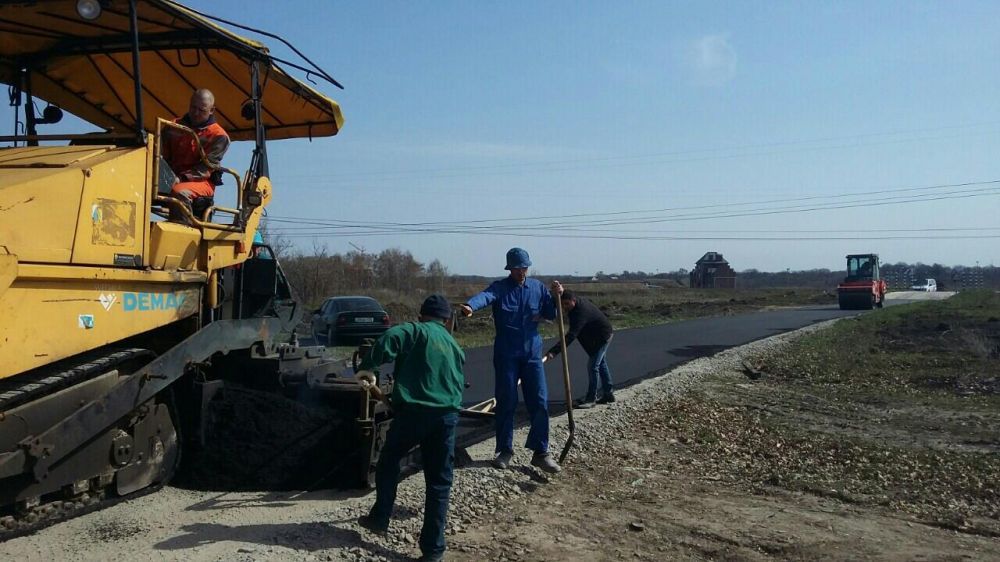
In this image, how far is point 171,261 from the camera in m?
5.29

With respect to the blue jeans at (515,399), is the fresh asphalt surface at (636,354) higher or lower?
lower

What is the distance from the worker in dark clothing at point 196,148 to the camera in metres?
5.85

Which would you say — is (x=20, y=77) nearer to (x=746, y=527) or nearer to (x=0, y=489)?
(x=0, y=489)

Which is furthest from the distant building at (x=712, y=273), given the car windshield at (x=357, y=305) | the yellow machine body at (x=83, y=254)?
the yellow machine body at (x=83, y=254)

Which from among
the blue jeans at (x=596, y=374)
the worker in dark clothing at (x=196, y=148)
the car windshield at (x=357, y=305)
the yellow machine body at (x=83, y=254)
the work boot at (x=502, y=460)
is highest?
the worker in dark clothing at (x=196, y=148)

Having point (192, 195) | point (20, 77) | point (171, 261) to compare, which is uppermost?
point (20, 77)

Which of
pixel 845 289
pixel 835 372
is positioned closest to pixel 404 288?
pixel 845 289

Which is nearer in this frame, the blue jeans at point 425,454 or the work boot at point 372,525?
the blue jeans at point 425,454

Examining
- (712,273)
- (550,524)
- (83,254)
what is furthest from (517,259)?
(712,273)

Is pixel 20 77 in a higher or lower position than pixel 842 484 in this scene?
higher

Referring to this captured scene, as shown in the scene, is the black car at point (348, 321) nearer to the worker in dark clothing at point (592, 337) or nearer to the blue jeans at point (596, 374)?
the worker in dark clothing at point (592, 337)

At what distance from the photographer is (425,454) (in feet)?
16.6

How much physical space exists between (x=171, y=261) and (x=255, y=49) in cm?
166

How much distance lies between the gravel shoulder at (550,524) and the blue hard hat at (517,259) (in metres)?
1.64
